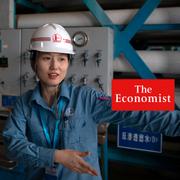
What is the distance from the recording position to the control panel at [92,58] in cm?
212

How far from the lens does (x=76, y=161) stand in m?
1.06

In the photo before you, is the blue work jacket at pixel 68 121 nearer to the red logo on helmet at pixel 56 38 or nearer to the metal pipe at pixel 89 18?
the red logo on helmet at pixel 56 38

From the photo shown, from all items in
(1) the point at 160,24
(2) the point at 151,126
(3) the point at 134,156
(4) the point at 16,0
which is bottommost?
(3) the point at 134,156

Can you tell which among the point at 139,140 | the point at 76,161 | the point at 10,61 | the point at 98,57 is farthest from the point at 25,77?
the point at 76,161

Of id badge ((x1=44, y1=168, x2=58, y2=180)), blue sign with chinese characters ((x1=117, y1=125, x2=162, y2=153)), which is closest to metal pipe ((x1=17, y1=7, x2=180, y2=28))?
blue sign with chinese characters ((x1=117, y1=125, x2=162, y2=153))

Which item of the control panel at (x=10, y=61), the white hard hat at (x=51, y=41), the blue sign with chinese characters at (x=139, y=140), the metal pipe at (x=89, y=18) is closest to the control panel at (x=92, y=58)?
the metal pipe at (x=89, y=18)

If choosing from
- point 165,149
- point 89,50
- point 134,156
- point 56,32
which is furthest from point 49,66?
point 165,149

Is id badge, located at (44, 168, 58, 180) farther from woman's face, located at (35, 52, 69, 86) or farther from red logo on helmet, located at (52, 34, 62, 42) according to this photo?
red logo on helmet, located at (52, 34, 62, 42)

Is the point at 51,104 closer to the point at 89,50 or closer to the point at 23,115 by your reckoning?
the point at 23,115

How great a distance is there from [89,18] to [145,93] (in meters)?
1.40

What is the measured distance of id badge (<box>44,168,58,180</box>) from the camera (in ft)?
4.55

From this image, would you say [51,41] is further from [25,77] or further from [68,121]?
[25,77]

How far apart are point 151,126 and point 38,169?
2.14 feet

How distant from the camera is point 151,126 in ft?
3.92
